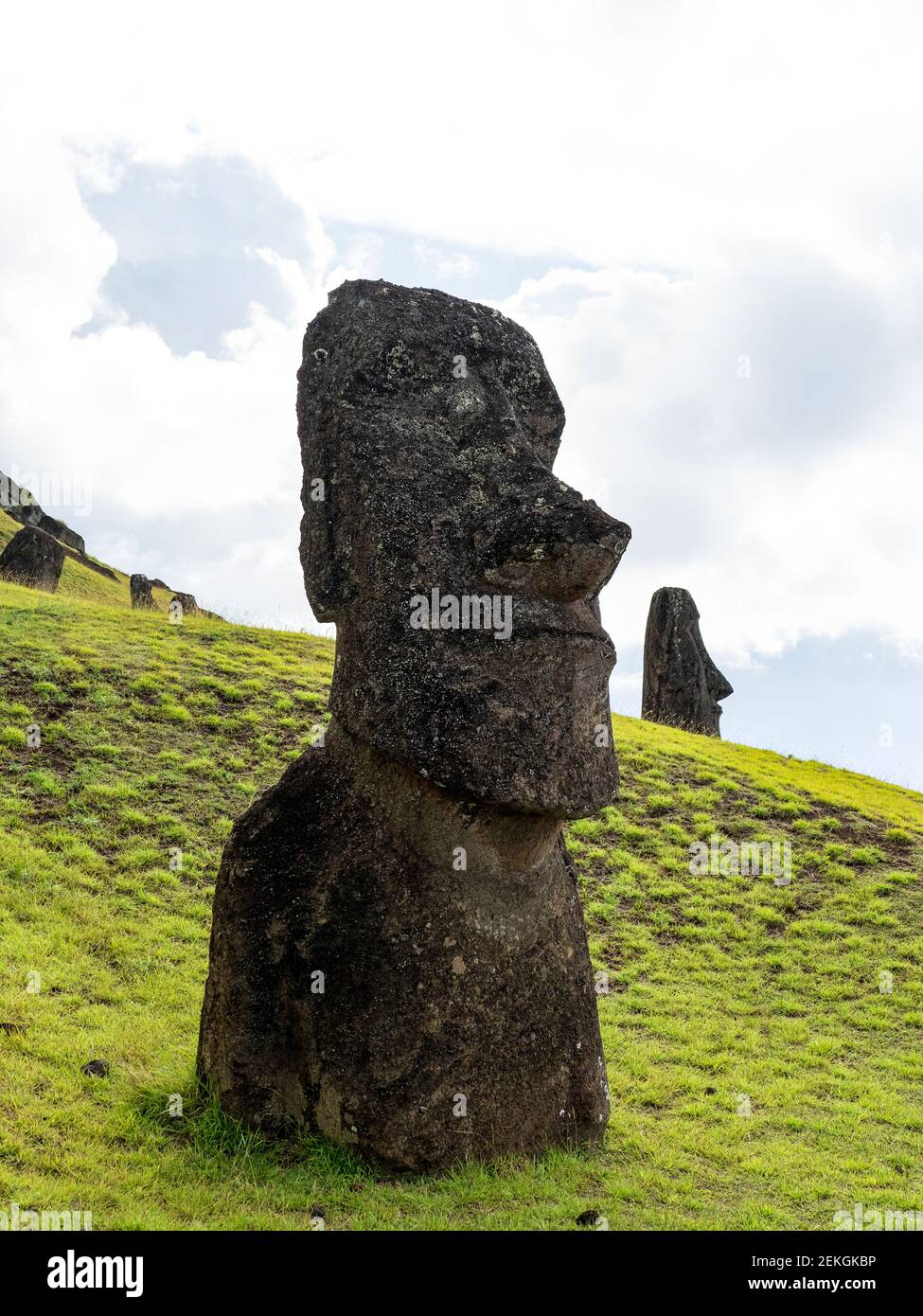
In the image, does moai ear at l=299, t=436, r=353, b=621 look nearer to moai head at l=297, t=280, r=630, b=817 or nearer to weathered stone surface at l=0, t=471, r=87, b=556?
moai head at l=297, t=280, r=630, b=817

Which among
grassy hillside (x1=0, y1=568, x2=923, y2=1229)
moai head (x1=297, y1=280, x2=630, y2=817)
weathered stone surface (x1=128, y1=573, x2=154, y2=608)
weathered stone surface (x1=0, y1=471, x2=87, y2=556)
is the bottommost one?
grassy hillside (x1=0, y1=568, x2=923, y2=1229)

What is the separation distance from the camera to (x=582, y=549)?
18.5 feet

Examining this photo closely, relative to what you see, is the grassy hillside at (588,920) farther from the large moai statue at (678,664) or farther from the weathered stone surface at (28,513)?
the weathered stone surface at (28,513)

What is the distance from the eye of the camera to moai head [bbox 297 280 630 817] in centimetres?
542

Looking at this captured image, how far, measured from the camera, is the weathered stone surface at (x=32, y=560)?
2892 centimetres

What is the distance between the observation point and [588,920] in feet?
40.4

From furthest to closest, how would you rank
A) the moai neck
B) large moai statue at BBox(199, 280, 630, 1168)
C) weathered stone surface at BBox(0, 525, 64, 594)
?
weathered stone surface at BBox(0, 525, 64, 594), the moai neck, large moai statue at BBox(199, 280, 630, 1168)

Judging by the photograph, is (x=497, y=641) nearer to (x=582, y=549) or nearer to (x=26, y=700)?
(x=582, y=549)

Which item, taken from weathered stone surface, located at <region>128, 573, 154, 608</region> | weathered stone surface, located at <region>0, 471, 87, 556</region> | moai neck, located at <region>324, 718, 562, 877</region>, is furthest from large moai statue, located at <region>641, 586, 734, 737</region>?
weathered stone surface, located at <region>0, 471, 87, 556</region>

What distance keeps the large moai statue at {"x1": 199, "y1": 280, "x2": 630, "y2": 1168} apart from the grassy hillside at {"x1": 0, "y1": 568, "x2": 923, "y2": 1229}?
0.40m

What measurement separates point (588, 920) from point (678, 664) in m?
11.9

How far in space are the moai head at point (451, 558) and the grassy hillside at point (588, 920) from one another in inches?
86.2
